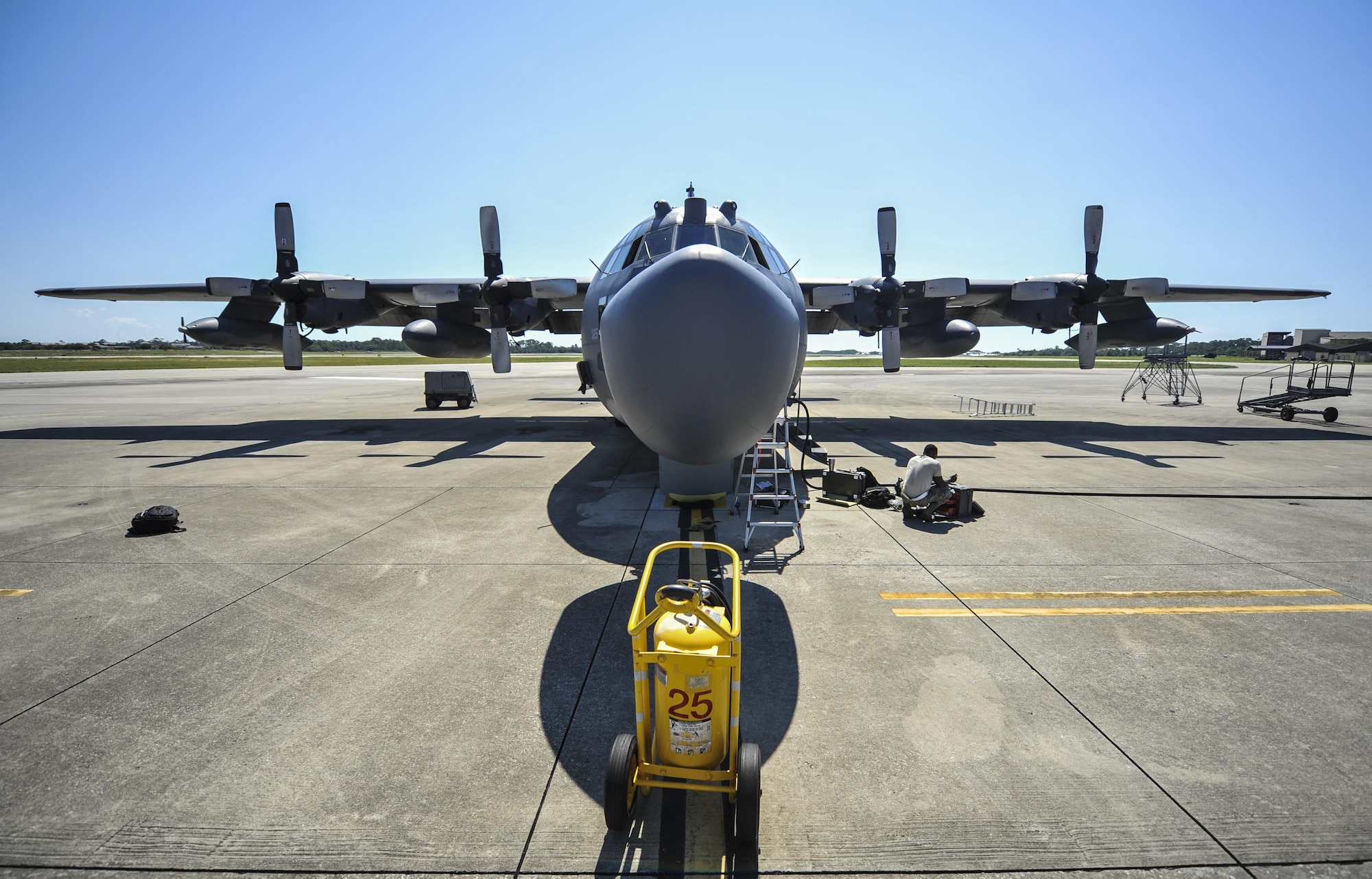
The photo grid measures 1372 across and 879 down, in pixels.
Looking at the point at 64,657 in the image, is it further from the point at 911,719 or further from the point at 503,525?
the point at 911,719

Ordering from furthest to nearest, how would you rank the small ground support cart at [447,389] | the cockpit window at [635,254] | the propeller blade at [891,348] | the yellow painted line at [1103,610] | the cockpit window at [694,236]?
the small ground support cart at [447,389]
the propeller blade at [891,348]
the cockpit window at [635,254]
the cockpit window at [694,236]
the yellow painted line at [1103,610]

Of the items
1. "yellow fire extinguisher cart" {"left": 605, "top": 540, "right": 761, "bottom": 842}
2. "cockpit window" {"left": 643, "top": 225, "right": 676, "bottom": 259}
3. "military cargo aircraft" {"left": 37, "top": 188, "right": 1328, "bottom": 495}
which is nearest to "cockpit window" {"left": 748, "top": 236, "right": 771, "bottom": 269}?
"military cargo aircraft" {"left": 37, "top": 188, "right": 1328, "bottom": 495}

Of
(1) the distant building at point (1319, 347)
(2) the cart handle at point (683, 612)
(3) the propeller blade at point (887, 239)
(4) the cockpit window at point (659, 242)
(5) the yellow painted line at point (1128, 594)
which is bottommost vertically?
(5) the yellow painted line at point (1128, 594)

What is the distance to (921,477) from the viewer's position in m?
8.68

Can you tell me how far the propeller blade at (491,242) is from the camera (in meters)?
18.8

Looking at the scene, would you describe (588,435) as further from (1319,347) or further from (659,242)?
(1319,347)

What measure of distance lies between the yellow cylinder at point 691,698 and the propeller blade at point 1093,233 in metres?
21.5

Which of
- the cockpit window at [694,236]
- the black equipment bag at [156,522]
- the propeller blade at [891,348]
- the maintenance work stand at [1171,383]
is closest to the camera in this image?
the cockpit window at [694,236]

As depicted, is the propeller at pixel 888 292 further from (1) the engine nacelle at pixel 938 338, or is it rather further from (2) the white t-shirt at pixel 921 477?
(2) the white t-shirt at pixel 921 477

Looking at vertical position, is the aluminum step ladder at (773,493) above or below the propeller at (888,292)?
below

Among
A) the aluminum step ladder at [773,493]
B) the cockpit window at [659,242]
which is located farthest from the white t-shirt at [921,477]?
the cockpit window at [659,242]

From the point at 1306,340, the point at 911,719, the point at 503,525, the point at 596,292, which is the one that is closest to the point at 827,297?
the point at 596,292

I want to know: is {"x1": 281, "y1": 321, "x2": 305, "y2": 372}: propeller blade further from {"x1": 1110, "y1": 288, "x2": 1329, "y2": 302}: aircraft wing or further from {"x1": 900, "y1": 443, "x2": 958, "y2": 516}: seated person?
{"x1": 1110, "y1": 288, "x2": 1329, "y2": 302}: aircraft wing

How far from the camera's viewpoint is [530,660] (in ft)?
15.1
